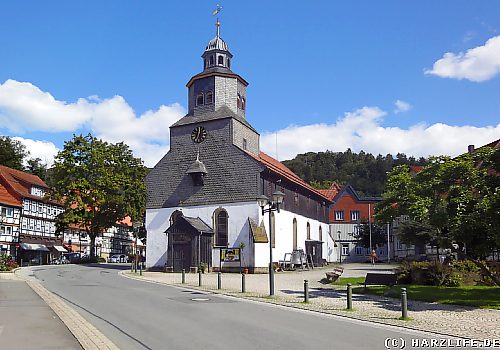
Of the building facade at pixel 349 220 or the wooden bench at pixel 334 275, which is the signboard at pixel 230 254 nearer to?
the wooden bench at pixel 334 275

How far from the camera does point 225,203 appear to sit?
1727 inches

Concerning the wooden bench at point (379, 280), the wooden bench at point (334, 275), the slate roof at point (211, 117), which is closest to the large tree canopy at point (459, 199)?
the wooden bench at point (379, 280)

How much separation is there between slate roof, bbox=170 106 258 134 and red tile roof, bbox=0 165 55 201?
3110 cm

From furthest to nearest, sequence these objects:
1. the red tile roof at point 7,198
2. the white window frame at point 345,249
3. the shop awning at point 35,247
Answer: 1. the white window frame at point 345,249
2. the shop awning at point 35,247
3. the red tile roof at point 7,198

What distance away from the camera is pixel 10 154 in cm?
8706

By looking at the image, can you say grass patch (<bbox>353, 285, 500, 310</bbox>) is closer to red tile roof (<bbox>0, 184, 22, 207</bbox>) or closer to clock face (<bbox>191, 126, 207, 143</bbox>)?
clock face (<bbox>191, 126, 207, 143</bbox>)

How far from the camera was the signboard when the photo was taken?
42312 millimetres

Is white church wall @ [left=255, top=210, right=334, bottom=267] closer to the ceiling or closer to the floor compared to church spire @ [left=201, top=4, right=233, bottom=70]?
closer to the floor

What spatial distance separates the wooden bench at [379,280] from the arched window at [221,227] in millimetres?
20960

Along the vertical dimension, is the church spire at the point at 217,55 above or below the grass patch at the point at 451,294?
above

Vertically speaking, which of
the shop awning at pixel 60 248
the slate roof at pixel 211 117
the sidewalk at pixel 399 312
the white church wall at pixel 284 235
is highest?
the slate roof at pixel 211 117

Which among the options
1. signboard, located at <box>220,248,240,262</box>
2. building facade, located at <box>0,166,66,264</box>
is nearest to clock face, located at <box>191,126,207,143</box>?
signboard, located at <box>220,248,240,262</box>

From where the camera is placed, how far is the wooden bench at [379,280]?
77.3 feet

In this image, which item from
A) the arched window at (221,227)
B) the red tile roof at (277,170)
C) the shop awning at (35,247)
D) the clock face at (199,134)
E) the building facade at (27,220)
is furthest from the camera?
A: the shop awning at (35,247)
